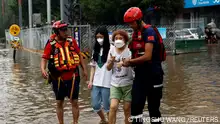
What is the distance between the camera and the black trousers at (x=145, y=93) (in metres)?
5.97

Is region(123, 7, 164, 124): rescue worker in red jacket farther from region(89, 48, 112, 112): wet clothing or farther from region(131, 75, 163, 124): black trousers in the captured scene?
region(89, 48, 112, 112): wet clothing

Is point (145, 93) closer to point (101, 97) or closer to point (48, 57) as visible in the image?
point (101, 97)

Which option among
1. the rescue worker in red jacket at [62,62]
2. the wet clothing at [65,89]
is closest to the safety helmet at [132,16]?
the rescue worker in red jacket at [62,62]

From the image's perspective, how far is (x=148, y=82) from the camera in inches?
235

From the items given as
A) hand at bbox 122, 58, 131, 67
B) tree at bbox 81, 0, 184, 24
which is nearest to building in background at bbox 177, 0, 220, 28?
tree at bbox 81, 0, 184, 24

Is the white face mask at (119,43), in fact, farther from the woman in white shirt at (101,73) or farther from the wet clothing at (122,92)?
the woman in white shirt at (101,73)

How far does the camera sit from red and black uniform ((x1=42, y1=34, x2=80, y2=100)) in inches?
269

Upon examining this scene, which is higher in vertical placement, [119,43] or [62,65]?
[119,43]

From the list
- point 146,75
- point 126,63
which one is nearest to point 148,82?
point 146,75

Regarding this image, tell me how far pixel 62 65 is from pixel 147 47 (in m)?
1.60

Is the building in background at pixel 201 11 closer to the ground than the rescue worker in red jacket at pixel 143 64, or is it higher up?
higher up

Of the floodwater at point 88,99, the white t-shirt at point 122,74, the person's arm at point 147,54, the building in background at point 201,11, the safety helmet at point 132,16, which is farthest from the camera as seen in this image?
the building in background at point 201,11

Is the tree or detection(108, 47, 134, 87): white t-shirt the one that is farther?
the tree

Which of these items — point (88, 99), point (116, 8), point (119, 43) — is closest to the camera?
point (119, 43)
